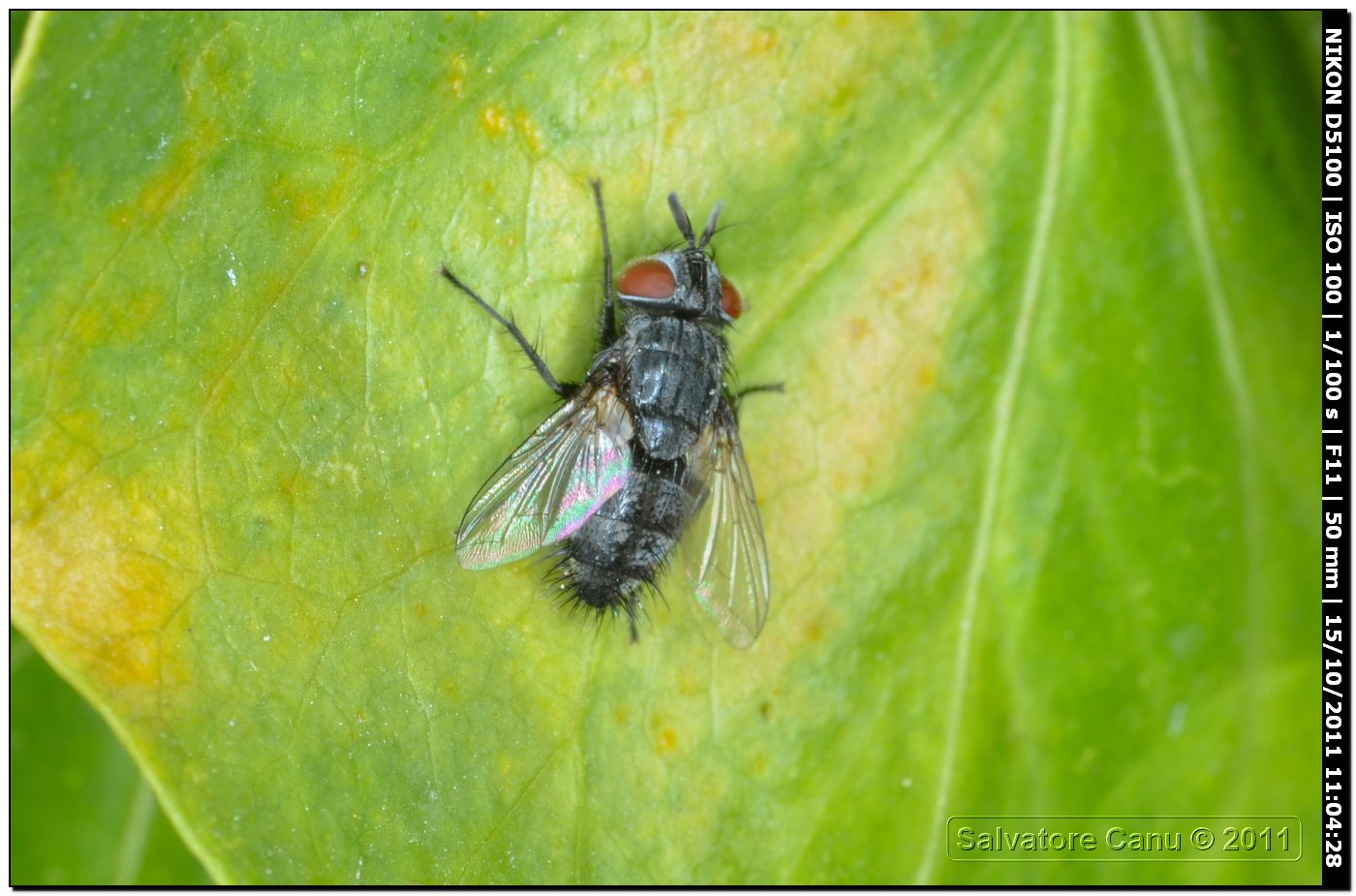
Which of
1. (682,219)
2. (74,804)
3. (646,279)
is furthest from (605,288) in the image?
(74,804)

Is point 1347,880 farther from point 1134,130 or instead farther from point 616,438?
point 616,438

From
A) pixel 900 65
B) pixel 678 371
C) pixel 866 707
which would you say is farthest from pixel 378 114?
pixel 866 707

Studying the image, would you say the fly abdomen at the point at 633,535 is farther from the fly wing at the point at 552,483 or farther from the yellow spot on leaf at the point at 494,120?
the yellow spot on leaf at the point at 494,120

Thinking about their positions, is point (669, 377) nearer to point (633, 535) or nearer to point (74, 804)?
point (633, 535)

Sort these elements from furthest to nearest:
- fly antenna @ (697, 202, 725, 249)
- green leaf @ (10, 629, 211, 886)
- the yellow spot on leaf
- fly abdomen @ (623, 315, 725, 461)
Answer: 1. green leaf @ (10, 629, 211, 886)
2. fly abdomen @ (623, 315, 725, 461)
3. fly antenna @ (697, 202, 725, 249)
4. the yellow spot on leaf

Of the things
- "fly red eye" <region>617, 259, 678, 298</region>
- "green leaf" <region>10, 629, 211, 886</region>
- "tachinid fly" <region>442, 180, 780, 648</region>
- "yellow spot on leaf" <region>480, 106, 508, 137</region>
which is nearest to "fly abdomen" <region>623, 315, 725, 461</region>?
"tachinid fly" <region>442, 180, 780, 648</region>

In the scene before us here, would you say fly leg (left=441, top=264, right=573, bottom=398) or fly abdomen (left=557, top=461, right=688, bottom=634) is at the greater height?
fly leg (left=441, top=264, right=573, bottom=398)

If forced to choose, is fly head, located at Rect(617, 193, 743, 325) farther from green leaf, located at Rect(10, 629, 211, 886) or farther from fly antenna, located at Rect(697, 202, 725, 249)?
green leaf, located at Rect(10, 629, 211, 886)
